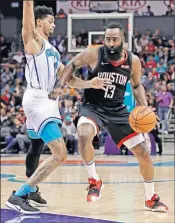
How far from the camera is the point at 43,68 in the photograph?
20.5ft

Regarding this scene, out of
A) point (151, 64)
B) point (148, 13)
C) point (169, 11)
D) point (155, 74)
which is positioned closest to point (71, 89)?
point (155, 74)

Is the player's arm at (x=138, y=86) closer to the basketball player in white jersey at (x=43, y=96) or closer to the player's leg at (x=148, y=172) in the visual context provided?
the player's leg at (x=148, y=172)

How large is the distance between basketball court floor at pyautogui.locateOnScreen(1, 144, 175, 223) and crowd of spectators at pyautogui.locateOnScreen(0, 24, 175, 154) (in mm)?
2439

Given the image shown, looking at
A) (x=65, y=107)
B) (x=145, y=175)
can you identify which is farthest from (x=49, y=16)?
(x=65, y=107)

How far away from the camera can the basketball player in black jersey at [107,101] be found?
6043 mm

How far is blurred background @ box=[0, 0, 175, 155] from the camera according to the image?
53.6 feet

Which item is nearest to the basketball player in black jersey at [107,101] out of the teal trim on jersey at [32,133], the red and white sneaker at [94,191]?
the red and white sneaker at [94,191]

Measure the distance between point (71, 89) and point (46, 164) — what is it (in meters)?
12.5

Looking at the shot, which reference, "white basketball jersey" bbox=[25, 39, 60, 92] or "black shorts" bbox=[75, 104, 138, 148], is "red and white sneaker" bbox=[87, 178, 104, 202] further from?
"white basketball jersey" bbox=[25, 39, 60, 92]

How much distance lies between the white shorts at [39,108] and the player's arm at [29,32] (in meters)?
0.53

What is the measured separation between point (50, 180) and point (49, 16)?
4.81 m

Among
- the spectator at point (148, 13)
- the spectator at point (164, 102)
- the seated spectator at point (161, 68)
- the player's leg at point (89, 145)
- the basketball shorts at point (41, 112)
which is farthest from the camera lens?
the spectator at point (148, 13)

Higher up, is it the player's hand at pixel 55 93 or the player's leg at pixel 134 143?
the player's hand at pixel 55 93

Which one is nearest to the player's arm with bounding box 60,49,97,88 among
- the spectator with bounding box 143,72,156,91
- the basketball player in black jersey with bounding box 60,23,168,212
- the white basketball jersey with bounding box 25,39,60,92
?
the basketball player in black jersey with bounding box 60,23,168,212
